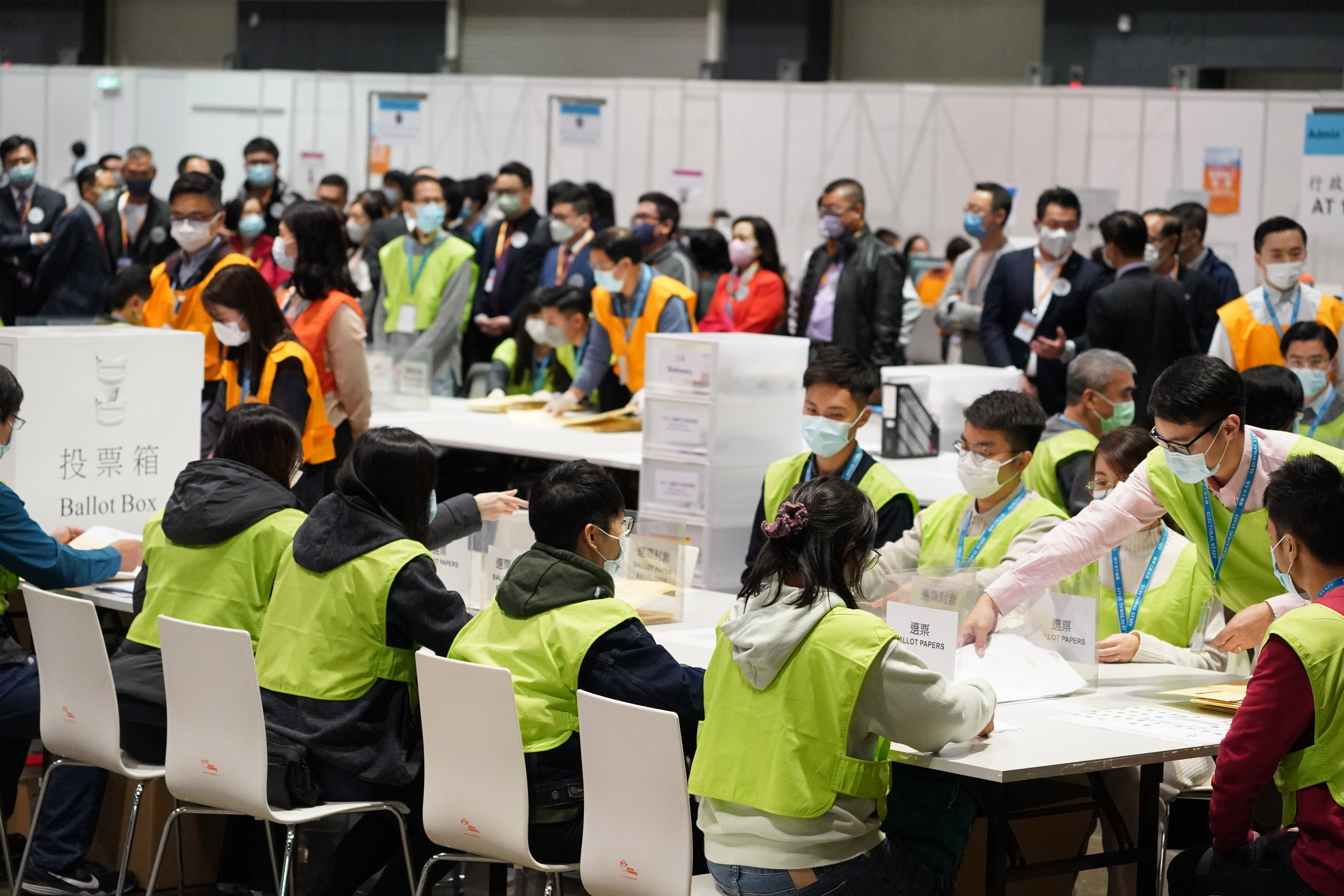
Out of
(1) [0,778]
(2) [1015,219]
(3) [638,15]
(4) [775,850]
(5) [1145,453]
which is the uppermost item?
(3) [638,15]

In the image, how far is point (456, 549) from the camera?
433 centimetres

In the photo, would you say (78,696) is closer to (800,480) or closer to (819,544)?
(819,544)

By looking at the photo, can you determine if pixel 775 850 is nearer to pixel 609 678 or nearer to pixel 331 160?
pixel 609 678

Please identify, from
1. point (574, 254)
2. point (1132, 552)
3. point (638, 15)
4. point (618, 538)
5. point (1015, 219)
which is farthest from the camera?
point (638, 15)

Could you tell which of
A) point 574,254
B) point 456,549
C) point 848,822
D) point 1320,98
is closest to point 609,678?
point 848,822

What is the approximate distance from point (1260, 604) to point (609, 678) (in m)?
1.29

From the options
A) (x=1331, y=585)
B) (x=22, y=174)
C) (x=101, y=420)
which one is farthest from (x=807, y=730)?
(x=22, y=174)

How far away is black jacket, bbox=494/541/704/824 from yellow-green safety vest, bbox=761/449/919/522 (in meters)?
1.20

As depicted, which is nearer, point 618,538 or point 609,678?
point 609,678

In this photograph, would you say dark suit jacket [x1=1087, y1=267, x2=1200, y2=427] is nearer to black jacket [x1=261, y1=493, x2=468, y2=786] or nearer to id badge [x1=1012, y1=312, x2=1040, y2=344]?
id badge [x1=1012, y1=312, x2=1040, y2=344]

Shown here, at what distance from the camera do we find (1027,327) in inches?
290

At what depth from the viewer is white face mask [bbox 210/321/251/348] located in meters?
5.66

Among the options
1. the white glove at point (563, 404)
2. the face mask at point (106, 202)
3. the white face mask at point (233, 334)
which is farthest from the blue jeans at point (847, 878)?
the face mask at point (106, 202)

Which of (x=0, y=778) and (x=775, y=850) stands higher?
(x=775, y=850)
